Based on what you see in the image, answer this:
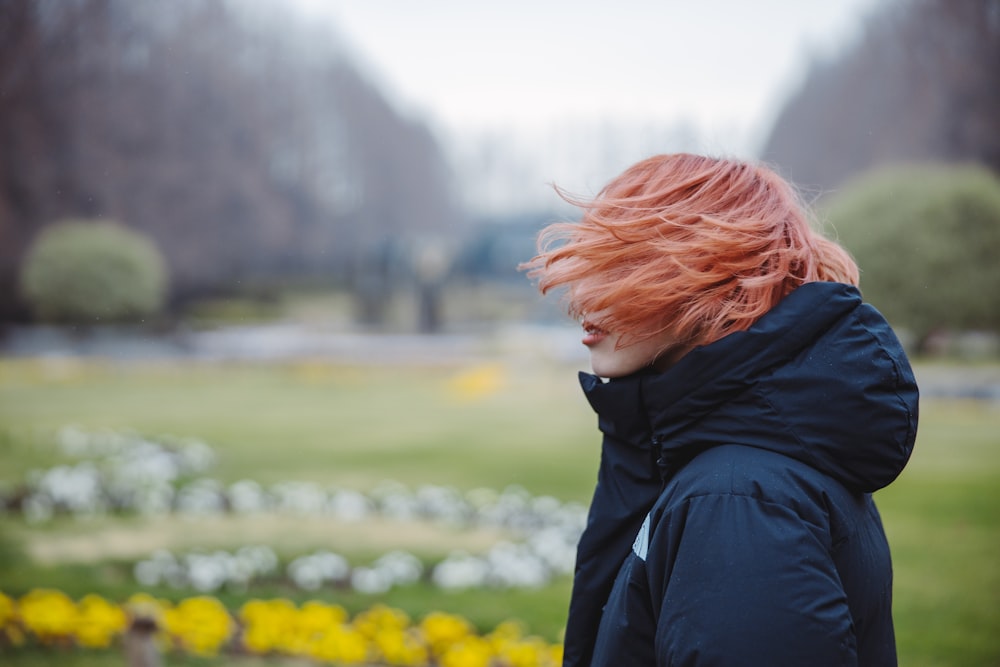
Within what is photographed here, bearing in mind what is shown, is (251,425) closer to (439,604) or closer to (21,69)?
(21,69)

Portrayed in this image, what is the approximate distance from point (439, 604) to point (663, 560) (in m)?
3.65

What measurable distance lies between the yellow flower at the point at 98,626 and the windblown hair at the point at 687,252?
3602 millimetres

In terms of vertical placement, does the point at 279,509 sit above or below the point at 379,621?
above

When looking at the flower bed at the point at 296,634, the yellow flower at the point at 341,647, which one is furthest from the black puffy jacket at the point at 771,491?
the yellow flower at the point at 341,647

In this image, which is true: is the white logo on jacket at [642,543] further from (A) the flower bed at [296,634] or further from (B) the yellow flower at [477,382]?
(B) the yellow flower at [477,382]

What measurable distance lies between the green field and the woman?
3097mm

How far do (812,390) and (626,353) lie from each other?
25cm

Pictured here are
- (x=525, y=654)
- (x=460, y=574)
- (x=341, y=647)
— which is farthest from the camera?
(x=460, y=574)

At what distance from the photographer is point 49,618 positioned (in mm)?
3740

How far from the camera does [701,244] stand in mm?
981

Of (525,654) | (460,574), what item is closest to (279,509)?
(460,574)

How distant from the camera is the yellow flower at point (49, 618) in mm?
3721

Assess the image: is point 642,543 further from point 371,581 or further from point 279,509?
point 279,509

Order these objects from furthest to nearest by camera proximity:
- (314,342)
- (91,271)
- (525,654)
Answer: (314,342) → (91,271) → (525,654)
